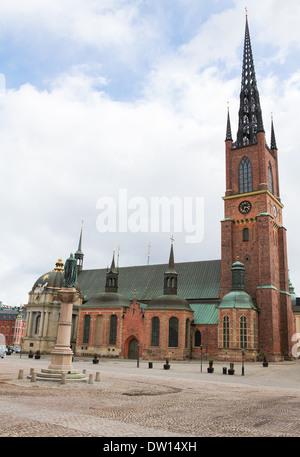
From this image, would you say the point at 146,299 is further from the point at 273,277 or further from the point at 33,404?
the point at 33,404

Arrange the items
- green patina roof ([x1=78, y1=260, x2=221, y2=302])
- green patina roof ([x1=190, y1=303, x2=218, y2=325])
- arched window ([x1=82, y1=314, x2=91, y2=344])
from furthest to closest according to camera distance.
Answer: green patina roof ([x1=78, y1=260, x2=221, y2=302]), arched window ([x1=82, y1=314, x2=91, y2=344]), green patina roof ([x1=190, y1=303, x2=218, y2=325])

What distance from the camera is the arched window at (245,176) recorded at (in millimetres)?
66000

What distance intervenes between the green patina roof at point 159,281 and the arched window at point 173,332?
940cm

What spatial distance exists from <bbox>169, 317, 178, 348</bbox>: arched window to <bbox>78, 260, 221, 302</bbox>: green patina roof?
9400mm

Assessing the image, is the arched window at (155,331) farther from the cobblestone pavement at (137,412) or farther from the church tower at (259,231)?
the cobblestone pavement at (137,412)

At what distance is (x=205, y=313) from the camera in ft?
199

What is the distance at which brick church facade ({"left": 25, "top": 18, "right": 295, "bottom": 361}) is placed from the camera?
183 ft

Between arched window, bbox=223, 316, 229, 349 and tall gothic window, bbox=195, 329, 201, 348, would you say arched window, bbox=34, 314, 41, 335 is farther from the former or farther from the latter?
arched window, bbox=223, 316, 229, 349

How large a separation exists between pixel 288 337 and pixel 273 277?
944cm

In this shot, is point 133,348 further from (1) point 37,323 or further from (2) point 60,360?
(2) point 60,360

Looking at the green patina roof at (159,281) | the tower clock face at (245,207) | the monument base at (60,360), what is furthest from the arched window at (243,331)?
the monument base at (60,360)

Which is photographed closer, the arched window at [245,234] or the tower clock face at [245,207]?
the arched window at [245,234]

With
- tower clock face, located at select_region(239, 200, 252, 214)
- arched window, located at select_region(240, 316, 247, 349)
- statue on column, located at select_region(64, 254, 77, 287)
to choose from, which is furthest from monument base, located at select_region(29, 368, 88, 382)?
tower clock face, located at select_region(239, 200, 252, 214)
